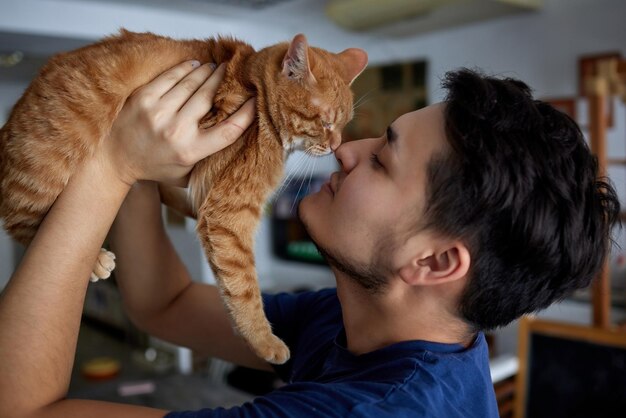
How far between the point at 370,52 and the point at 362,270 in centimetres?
358

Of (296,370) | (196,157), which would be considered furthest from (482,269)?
(196,157)

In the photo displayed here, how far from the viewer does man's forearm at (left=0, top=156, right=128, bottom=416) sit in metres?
0.76

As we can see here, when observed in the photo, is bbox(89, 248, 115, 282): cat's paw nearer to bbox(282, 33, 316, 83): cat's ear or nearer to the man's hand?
the man's hand

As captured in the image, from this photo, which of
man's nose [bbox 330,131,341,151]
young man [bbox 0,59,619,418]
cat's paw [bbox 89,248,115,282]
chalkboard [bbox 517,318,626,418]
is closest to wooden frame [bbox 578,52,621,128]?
chalkboard [bbox 517,318,626,418]

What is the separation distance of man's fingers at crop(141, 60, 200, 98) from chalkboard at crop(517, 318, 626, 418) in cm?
200

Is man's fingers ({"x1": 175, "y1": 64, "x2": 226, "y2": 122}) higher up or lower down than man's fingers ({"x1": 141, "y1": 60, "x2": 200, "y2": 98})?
lower down

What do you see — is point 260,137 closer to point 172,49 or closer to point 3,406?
point 172,49

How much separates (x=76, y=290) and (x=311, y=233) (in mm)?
384

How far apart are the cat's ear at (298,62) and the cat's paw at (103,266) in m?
0.53

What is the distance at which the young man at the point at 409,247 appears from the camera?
77 cm

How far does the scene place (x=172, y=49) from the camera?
1.11 m

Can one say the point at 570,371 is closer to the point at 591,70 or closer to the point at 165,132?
the point at 591,70

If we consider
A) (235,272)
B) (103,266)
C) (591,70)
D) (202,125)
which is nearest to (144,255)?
(103,266)

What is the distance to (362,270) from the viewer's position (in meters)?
0.92
